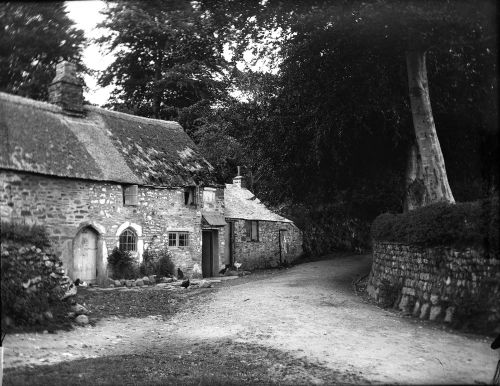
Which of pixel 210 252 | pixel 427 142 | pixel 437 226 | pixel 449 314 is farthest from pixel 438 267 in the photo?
pixel 210 252

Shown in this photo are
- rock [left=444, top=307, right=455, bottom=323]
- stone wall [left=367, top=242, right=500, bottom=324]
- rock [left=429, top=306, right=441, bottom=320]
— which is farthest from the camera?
rock [left=429, top=306, right=441, bottom=320]

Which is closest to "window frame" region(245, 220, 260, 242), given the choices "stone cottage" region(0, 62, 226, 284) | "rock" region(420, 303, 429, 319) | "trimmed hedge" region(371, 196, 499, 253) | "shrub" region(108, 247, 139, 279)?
"stone cottage" region(0, 62, 226, 284)

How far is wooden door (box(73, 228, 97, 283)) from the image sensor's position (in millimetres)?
9453

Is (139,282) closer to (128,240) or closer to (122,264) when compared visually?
(122,264)

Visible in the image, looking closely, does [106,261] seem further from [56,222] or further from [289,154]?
[56,222]

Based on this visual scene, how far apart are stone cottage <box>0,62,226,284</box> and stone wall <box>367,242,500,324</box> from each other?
3455mm

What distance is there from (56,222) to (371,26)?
526cm

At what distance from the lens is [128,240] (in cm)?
1752

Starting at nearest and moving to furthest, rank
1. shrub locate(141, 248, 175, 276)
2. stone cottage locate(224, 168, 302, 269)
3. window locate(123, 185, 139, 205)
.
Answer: window locate(123, 185, 139, 205)
shrub locate(141, 248, 175, 276)
stone cottage locate(224, 168, 302, 269)

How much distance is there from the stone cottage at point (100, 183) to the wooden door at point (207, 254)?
0.17 ft

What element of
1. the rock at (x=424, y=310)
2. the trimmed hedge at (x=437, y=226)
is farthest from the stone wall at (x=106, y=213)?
the rock at (x=424, y=310)

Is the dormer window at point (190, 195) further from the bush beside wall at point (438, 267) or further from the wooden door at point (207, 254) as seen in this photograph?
the bush beside wall at point (438, 267)

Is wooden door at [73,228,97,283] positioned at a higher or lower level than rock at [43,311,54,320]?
higher

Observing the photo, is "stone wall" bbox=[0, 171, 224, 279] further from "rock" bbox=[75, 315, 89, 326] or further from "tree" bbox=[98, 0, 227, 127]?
"rock" bbox=[75, 315, 89, 326]
